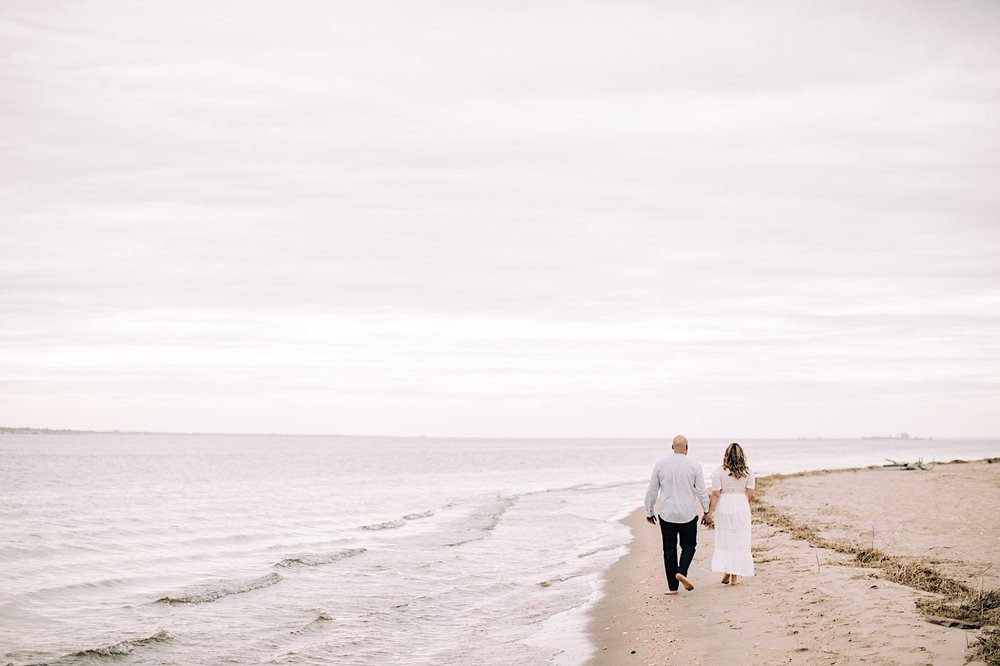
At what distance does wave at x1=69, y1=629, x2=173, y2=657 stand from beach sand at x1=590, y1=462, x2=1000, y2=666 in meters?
6.67

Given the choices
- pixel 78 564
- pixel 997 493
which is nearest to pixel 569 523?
pixel 997 493

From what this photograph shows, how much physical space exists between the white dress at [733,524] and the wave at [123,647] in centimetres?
861

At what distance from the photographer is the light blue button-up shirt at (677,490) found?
11828 mm

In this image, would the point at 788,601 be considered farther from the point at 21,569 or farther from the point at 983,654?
the point at 21,569

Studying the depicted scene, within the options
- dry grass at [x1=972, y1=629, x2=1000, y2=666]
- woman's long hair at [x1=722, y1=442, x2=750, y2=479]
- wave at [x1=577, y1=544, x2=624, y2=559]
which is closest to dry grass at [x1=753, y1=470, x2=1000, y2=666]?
dry grass at [x1=972, y1=629, x2=1000, y2=666]

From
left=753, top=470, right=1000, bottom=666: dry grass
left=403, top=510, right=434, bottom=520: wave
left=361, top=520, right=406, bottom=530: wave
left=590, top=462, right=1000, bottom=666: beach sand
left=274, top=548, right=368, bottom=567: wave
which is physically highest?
left=753, top=470, right=1000, bottom=666: dry grass

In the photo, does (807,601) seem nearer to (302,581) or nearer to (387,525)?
(302,581)

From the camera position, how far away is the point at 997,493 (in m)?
24.2

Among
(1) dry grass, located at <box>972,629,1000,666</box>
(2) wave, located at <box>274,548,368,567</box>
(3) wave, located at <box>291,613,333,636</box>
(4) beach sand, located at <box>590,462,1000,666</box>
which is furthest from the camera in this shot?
(2) wave, located at <box>274,548,368,567</box>

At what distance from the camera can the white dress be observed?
470 inches

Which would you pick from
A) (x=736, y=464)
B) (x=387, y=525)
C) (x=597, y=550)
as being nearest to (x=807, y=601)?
(x=736, y=464)

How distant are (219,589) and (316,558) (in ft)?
13.7

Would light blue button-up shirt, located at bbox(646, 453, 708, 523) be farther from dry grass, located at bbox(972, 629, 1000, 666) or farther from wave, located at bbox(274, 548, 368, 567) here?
wave, located at bbox(274, 548, 368, 567)

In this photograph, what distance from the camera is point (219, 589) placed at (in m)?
16.7
